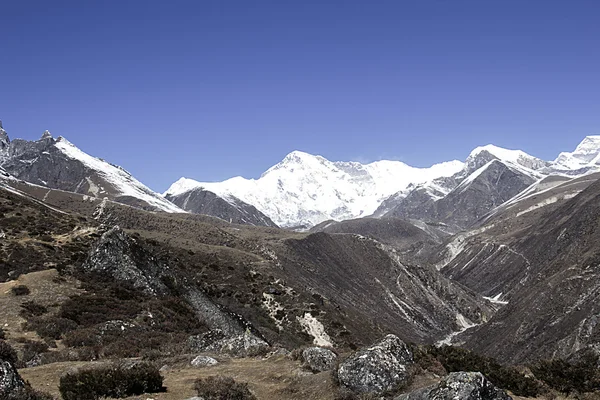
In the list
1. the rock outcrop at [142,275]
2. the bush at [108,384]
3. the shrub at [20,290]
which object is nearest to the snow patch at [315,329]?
the rock outcrop at [142,275]

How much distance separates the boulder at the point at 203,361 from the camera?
2466 cm

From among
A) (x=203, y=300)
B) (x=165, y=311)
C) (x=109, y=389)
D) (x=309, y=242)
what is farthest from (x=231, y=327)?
(x=309, y=242)

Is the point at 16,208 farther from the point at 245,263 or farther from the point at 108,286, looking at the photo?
the point at 245,263

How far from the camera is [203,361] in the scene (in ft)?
81.9

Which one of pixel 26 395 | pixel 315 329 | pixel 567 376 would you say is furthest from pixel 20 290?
pixel 315 329

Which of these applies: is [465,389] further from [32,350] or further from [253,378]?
[32,350]

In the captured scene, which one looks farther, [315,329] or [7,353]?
[315,329]

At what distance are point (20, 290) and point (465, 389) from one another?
110ft

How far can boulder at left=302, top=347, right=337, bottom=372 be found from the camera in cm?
2208

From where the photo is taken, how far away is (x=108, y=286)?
42.0 metres

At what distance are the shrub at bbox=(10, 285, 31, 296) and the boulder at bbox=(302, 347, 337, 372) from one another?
2373 centimetres

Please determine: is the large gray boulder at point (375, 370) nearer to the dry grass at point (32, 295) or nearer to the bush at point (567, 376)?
the bush at point (567, 376)

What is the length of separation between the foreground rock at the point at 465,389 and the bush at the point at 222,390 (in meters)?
6.87

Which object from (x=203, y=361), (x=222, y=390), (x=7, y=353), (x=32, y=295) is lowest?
(x=203, y=361)
